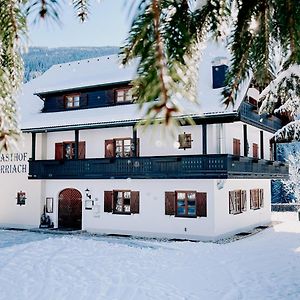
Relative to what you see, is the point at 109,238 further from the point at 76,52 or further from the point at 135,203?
the point at 76,52

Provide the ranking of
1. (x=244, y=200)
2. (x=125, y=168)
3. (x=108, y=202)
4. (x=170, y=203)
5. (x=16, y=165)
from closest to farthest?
1. (x=170, y=203)
2. (x=125, y=168)
3. (x=108, y=202)
4. (x=244, y=200)
5. (x=16, y=165)

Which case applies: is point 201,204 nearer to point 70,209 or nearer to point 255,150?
point 70,209

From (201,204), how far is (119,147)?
5.84 metres

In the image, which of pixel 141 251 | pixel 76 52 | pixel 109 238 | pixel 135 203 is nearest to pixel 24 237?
pixel 109 238

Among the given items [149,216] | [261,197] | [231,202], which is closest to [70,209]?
[149,216]

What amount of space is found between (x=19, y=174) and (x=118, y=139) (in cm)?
729

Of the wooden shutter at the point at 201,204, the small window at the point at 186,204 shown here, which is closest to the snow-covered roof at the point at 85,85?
the wooden shutter at the point at 201,204

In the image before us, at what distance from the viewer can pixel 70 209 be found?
23.5 meters

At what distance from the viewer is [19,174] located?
82.7 feet

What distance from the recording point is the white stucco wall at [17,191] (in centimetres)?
2412

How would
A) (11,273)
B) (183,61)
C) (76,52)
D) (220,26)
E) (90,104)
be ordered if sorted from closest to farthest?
(183,61) → (220,26) → (11,273) → (90,104) → (76,52)

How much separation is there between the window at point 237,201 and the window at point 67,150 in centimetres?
874

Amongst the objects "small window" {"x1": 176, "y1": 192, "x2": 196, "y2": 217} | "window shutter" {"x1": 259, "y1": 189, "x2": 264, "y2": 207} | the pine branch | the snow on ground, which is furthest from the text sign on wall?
the pine branch

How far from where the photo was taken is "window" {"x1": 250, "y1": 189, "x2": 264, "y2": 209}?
24.8 metres
